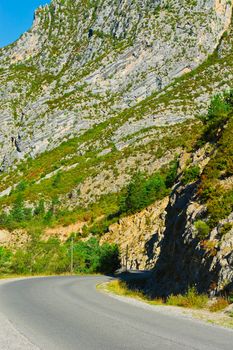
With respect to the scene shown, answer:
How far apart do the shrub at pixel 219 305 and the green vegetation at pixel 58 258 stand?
131ft

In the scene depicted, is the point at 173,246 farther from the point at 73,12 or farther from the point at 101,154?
the point at 73,12

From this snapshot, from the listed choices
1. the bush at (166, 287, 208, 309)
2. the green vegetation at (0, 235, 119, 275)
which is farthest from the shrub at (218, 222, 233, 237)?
the green vegetation at (0, 235, 119, 275)

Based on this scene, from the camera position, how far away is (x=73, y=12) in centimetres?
15312

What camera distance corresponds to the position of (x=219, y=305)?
53.5 ft

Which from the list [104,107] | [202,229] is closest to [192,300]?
[202,229]

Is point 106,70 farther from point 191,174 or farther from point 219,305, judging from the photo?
point 219,305

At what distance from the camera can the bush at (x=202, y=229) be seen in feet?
69.4

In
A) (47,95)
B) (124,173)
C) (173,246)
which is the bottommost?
(173,246)

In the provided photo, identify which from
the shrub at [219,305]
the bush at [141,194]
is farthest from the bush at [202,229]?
the bush at [141,194]

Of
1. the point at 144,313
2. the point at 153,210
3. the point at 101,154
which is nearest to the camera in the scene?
the point at 144,313

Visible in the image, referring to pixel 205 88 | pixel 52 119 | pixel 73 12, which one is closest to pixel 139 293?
pixel 205 88

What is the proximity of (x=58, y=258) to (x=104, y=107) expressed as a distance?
61.4 metres

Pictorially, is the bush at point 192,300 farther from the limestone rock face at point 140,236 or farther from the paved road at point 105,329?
the limestone rock face at point 140,236

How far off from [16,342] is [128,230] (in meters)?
57.9
